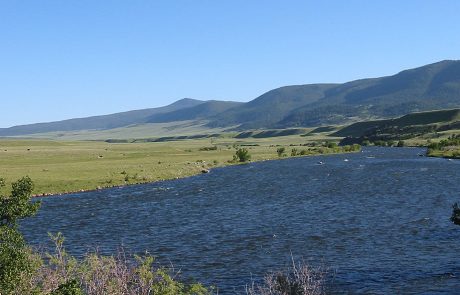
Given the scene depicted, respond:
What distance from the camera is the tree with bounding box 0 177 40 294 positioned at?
20.1 meters

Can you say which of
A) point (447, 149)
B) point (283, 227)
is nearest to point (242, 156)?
point (447, 149)

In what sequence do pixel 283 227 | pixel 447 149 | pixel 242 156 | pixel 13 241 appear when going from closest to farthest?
pixel 13 241 < pixel 283 227 < pixel 242 156 < pixel 447 149

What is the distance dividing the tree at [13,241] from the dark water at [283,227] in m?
15.3

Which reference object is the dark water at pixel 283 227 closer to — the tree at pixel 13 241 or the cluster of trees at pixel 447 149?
the tree at pixel 13 241

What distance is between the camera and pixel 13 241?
20828 mm

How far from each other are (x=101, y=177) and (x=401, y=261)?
7012 centimetres

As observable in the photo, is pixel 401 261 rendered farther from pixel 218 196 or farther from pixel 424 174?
pixel 424 174

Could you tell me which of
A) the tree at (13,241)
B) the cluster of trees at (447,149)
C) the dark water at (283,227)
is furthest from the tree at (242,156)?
the tree at (13,241)

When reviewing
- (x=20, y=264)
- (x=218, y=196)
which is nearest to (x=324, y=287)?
(x=20, y=264)

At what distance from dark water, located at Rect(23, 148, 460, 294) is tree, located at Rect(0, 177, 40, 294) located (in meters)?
15.3

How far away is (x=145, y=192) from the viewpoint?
83750mm

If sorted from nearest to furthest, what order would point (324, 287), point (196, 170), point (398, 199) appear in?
1. point (324, 287)
2. point (398, 199)
3. point (196, 170)

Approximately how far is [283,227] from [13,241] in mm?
34651

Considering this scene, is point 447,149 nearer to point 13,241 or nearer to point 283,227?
point 283,227
